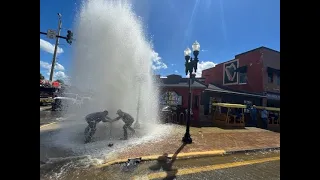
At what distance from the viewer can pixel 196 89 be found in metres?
16.9

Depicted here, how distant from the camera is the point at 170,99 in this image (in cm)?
1794

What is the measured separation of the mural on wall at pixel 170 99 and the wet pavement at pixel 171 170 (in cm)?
1102

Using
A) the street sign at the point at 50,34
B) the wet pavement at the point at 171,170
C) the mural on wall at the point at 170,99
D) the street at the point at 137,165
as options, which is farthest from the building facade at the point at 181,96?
the wet pavement at the point at 171,170

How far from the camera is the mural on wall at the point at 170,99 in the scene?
17688 mm

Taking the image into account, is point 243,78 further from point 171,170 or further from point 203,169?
point 171,170

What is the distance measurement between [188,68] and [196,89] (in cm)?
750

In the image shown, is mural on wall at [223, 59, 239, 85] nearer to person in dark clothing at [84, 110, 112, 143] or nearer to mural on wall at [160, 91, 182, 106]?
mural on wall at [160, 91, 182, 106]

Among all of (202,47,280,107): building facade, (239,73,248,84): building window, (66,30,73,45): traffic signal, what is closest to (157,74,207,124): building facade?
(202,47,280,107): building facade

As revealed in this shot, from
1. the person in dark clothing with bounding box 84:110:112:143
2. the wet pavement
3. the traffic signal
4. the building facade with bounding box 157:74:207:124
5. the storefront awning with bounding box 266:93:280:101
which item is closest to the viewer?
the wet pavement

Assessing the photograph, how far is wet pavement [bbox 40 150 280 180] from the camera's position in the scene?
15.8ft

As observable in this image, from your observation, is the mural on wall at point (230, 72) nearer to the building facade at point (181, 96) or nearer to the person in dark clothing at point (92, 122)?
the building facade at point (181, 96)
